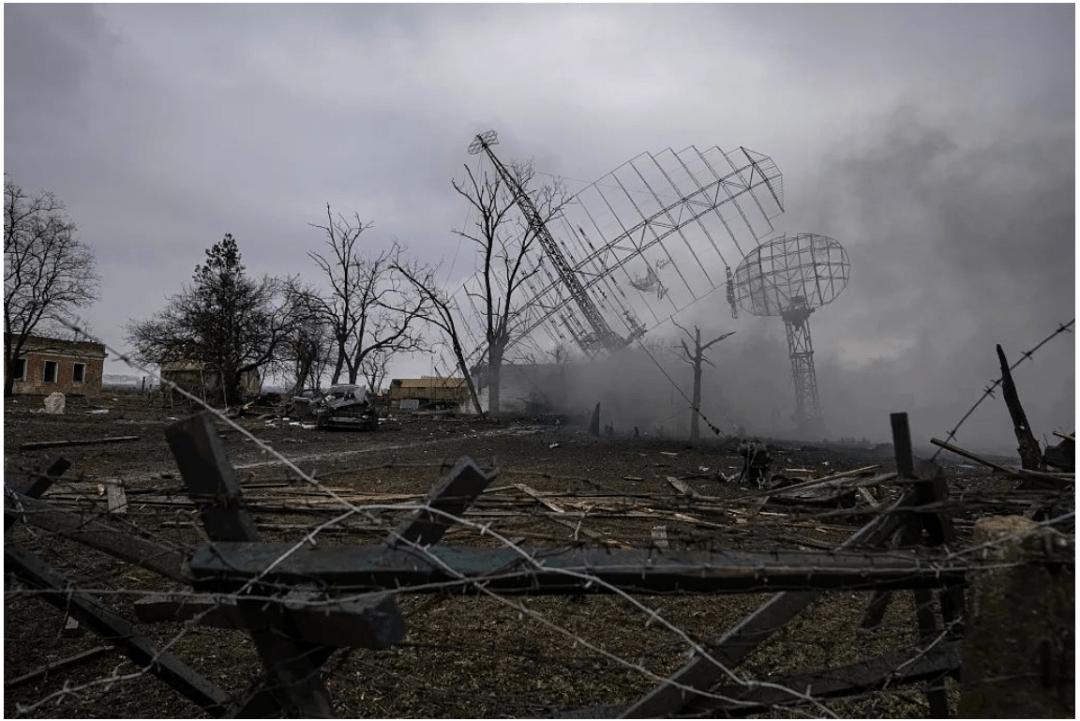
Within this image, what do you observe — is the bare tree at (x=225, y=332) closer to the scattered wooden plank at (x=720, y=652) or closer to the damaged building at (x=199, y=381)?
the damaged building at (x=199, y=381)

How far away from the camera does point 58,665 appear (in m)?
4.29

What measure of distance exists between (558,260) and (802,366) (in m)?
13.6

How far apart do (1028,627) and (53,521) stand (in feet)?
13.8

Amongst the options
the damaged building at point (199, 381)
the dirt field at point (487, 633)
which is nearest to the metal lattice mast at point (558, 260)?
the damaged building at point (199, 381)

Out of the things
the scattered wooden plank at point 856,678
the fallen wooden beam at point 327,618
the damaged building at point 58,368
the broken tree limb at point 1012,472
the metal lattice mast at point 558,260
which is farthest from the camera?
the damaged building at point 58,368

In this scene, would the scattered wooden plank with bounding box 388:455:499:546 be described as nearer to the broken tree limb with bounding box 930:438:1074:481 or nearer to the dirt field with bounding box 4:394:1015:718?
the dirt field with bounding box 4:394:1015:718

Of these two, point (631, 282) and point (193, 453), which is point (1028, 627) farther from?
point (631, 282)

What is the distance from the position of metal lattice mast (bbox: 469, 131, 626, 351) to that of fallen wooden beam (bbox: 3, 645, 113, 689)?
29.1m

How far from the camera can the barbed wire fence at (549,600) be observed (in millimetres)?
2275

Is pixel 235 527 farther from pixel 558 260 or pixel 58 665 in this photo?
pixel 558 260

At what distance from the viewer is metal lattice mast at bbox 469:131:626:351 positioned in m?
33.2

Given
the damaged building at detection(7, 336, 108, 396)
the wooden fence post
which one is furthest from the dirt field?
the damaged building at detection(7, 336, 108, 396)

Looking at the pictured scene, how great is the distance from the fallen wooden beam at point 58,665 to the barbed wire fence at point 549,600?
6.6 inches

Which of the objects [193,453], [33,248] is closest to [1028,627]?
[193,453]
